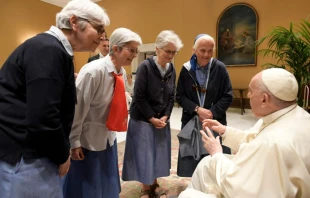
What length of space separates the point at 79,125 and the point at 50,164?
40 centimetres

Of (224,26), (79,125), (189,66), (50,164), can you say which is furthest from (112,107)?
(224,26)

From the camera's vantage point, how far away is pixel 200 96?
1988 millimetres

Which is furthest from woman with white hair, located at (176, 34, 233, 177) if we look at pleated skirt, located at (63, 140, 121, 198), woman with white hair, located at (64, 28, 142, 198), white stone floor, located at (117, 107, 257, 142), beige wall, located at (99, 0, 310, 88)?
beige wall, located at (99, 0, 310, 88)

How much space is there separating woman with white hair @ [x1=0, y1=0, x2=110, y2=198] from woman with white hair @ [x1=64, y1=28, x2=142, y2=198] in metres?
0.35

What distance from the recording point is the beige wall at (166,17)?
6289 mm

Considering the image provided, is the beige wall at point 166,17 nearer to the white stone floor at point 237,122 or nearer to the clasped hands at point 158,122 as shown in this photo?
the white stone floor at point 237,122

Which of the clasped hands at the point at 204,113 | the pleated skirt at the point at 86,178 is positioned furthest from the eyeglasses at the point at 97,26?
the clasped hands at the point at 204,113

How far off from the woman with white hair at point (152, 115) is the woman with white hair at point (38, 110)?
94 cm

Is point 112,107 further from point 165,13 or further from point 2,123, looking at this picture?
point 165,13

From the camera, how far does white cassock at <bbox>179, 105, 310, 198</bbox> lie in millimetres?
948

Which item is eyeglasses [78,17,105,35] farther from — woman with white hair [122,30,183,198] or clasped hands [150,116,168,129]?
clasped hands [150,116,168,129]

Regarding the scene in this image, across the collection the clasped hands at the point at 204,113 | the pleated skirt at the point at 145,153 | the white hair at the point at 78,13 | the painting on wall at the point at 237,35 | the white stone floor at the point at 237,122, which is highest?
the painting on wall at the point at 237,35

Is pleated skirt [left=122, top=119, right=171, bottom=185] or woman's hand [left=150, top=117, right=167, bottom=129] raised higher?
woman's hand [left=150, top=117, right=167, bottom=129]

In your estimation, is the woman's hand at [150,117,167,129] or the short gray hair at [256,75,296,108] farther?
the woman's hand at [150,117,167,129]
